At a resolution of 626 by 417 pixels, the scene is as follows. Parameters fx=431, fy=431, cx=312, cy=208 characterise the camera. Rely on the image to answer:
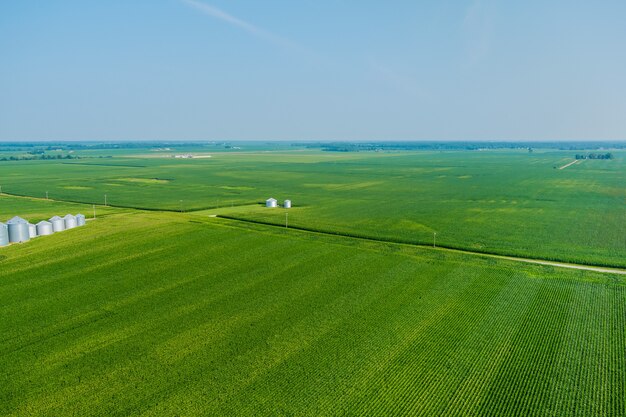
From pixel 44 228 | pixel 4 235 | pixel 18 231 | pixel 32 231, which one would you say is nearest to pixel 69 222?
pixel 44 228

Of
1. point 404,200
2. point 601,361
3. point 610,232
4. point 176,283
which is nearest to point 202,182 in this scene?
point 404,200

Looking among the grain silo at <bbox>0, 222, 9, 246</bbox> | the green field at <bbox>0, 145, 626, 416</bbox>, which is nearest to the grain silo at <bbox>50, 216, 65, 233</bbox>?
the green field at <bbox>0, 145, 626, 416</bbox>

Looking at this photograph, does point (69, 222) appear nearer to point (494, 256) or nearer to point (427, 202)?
point (494, 256)

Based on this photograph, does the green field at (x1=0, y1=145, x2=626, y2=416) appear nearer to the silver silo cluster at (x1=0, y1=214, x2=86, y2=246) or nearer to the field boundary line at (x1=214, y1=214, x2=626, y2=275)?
the field boundary line at (x1=214, y1=214, x2=626, y2=275)

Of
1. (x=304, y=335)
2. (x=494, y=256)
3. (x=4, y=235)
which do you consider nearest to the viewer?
(x=304, y=335)

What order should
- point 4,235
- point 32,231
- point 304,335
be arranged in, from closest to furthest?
1. point 304,335
2. point 4,235
3. point 32,231

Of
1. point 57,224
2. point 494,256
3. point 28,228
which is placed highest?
point 28,228

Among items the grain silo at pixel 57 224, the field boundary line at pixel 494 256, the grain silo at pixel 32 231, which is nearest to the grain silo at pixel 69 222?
the grain silo at pixel 57 224
